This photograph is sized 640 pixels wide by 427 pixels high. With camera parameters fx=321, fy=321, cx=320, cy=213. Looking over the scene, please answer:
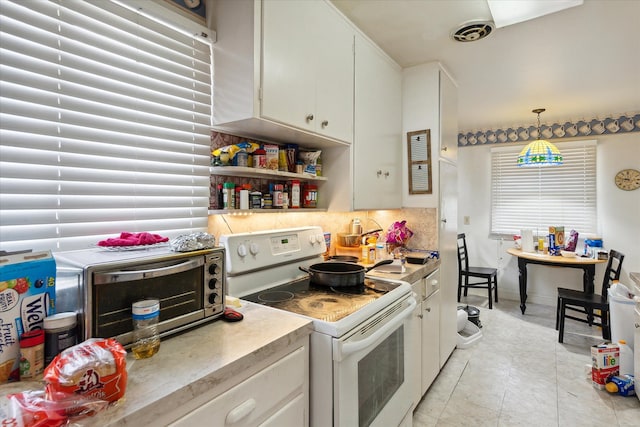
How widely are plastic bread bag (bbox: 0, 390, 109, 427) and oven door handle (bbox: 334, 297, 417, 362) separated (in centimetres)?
70

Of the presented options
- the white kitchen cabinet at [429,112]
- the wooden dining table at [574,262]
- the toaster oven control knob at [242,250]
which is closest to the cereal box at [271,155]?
the toaster oven control knob at [242,250]

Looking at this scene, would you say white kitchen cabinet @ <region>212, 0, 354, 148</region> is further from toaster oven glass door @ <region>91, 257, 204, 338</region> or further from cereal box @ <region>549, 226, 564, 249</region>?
cereal box @ <region>549, 226, 564, 249</region>

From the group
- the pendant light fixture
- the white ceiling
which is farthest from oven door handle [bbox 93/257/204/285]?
the pendant light fixture

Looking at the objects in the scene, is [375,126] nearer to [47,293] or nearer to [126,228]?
[126,228]

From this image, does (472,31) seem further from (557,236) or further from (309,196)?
(557,236)

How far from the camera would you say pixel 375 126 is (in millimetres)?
2193

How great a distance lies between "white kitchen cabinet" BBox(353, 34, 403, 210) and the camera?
2029 millimetres

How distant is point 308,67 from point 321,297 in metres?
1.13

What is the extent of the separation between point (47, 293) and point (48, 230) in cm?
35

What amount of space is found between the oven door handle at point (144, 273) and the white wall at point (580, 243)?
4.63 m

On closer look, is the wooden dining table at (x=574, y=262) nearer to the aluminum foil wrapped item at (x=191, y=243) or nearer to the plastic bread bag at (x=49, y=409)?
the aluminum foil wrapped item at (x=191, y=243)

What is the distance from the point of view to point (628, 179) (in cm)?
383

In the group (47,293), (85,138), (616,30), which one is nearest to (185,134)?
(85,138)

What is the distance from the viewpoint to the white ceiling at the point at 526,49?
1.82 m
